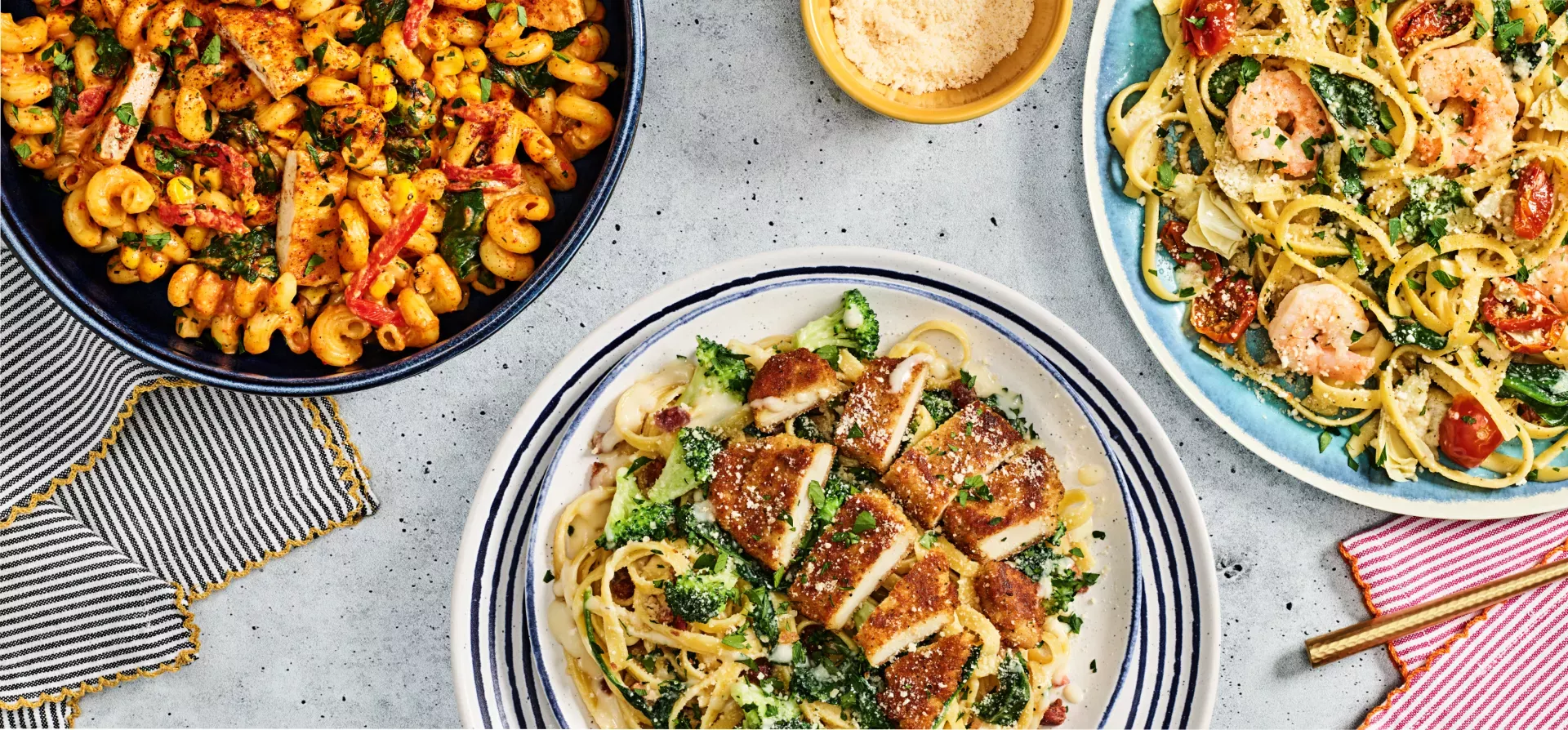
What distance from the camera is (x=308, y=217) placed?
2406 mm

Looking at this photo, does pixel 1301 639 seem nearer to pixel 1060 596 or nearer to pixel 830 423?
pixel 1060 596

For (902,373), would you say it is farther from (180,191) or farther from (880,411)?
(180,191)

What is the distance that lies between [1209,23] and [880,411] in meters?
1.40

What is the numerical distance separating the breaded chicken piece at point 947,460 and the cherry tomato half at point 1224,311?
2.38 feet

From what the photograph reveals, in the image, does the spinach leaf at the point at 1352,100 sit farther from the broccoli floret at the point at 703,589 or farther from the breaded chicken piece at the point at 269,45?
the breaded chicken piece at the point at 269,45

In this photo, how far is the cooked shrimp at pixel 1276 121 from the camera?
2789mm

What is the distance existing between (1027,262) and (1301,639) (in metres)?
1.42

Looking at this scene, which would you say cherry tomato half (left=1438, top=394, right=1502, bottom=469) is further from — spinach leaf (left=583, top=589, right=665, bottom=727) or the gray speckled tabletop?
spinach leaf (left=583, top=589, right=665, bottom=727)

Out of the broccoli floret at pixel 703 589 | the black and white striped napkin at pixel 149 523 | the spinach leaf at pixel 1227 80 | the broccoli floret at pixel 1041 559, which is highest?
the spinach leaf at pixel 1227 80

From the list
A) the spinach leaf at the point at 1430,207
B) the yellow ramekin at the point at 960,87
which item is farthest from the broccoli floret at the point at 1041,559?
the spinach leaf at the point at 1430,207

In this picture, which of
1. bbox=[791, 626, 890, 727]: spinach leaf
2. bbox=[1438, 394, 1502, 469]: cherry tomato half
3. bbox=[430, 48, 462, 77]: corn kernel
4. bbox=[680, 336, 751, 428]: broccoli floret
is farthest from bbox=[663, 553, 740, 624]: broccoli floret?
bbox=[1438, 394, 1502, 469]: cherry tomato half

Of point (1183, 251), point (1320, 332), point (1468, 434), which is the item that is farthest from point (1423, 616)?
point (1183, 251)

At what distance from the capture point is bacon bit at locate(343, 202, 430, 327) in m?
2.43

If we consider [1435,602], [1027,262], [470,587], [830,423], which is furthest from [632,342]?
[1435,602]
